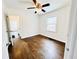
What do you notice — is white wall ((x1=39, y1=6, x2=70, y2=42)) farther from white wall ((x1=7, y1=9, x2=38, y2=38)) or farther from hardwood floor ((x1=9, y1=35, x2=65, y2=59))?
white wall ((x1=7, y1=9, x2=38, y2=38))

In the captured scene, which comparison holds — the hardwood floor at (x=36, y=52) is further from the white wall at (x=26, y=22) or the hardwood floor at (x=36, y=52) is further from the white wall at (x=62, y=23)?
the white wall at (x=26, y=22)

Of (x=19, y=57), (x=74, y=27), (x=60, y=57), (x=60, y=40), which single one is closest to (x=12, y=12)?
(x=19, y=57)

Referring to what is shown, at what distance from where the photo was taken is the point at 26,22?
6211 mm

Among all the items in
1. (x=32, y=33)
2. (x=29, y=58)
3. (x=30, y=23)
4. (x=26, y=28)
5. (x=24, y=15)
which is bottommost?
(x=29, y=58)

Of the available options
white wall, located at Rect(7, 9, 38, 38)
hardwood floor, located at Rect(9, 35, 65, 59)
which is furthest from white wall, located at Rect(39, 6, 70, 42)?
white wall, located at Rect(7, 9, 38, 38)

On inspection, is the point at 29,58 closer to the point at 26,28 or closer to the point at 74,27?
the point at 74,27

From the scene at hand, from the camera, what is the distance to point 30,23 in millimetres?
6711

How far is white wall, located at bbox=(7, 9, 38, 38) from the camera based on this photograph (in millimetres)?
5405

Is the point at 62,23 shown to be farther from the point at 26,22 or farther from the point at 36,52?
the point at 26,22

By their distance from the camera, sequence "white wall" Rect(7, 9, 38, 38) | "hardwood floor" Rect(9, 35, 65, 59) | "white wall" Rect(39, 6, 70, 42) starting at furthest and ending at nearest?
"white wall" Rect(7, 9, 38, 38) → "white wall" Rect(39, 6, 70, 42) → "hardwood floor" Rect(9, 35, 65, 59)

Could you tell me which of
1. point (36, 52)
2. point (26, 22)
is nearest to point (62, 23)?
point (36, 52)

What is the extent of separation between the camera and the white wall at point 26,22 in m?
5.41

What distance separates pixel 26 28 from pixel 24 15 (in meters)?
1.13

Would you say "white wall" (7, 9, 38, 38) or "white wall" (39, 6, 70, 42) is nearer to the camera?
"white wall" (39, 6, 70, 42)
